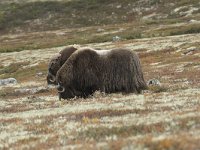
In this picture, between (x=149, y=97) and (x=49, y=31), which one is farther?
(x=49, y=31)

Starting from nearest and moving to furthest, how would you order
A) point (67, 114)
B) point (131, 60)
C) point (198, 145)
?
point (198, 145) → point (67, 114) → point (131, 60)

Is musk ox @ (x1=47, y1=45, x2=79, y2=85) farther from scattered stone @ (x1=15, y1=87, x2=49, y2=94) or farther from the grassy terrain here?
scattered stone @ (x1=15, y1=87, x2=49, y2=94)

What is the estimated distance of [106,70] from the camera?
2794 cm

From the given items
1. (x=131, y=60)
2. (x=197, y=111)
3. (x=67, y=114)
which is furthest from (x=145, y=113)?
(x=131, y=60)

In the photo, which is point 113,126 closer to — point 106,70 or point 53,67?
point 106,70

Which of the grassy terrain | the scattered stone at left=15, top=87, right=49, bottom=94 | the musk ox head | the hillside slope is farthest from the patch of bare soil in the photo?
the hillside slope

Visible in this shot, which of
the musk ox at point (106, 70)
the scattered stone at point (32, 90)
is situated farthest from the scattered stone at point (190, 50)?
the musk ox at point (106, 70)

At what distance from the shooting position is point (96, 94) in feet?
93.8

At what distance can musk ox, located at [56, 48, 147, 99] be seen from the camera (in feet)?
91.0

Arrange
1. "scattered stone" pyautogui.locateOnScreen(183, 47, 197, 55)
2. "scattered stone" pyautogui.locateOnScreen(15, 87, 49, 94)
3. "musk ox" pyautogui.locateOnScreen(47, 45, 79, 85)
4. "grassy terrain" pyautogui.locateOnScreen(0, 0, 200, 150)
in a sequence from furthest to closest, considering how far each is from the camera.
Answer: "scattered stone" pyautogui.locateOnScreen(183, 47, 197, 55)
"scattered stone" pyautogui.locateOnScreen(15, 87, 49, 94)
"musk ox" pyautogui.locateOnScreen(47, 45, 79, 85)
"grassy terrain" pyautogui.locateOnScreen(0, 0, 200, 150)

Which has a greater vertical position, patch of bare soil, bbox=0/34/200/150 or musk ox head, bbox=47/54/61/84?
patch of bare soil, bbox=0/34/200/150

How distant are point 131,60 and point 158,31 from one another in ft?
250

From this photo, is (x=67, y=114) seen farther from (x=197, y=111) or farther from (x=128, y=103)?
(x=197, y=111)

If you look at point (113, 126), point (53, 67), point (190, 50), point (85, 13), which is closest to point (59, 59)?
point (53, 67)
